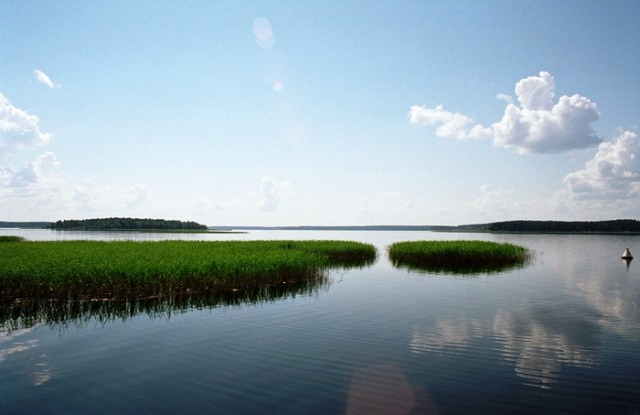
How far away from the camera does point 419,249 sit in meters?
46.7

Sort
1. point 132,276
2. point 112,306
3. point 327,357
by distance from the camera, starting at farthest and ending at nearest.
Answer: point 132,276 → point 112,306 → point 327,357

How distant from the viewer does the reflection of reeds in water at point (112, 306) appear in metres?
17.0

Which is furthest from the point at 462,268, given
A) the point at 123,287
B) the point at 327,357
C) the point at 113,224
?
the point at 113,224

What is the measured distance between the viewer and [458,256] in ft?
147

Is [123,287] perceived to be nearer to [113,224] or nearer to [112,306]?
[112,306]

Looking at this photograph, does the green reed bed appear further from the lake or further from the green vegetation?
the green vegetation

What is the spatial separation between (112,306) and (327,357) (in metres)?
12.1

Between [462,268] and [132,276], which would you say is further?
[462,268]

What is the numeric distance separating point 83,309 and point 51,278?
122 inches

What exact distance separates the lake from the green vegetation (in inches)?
770

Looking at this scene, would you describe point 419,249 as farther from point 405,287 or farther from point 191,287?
point 191,287

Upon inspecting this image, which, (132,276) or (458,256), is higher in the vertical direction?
(132,276)

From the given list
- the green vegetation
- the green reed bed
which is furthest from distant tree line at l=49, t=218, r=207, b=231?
the green reed bed

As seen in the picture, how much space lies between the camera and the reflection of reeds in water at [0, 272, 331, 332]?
17000mm
